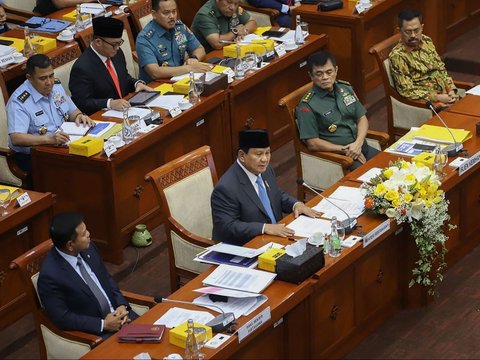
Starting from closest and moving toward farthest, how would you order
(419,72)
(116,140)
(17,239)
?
(17,239), (116,140), (419,72)

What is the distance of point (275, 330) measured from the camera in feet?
19.9

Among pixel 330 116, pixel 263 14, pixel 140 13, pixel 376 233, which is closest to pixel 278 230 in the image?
pixel 376 233

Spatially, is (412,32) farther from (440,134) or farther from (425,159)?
(425,159)

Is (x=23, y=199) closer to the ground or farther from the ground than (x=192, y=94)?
closer to the ground

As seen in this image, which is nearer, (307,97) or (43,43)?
(307,97)

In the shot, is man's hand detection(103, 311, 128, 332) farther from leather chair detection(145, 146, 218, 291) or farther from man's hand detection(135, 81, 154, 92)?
man's hand detection(135, 81, 154, 92)

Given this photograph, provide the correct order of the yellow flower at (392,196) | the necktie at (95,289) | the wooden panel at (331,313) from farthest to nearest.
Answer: the yellow flower at (392,196)
the wooden panel at (331,313)
the necktie at (95,289)

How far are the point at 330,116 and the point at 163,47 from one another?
5.81 ft

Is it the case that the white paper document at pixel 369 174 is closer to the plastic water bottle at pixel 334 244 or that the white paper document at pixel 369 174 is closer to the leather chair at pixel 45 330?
the plastic water bottle at pixel 334 244

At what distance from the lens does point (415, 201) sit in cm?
667

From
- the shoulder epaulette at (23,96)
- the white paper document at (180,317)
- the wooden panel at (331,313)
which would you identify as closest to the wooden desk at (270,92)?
the shoulder epaulette at (23,96)

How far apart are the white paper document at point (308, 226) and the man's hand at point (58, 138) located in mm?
1901

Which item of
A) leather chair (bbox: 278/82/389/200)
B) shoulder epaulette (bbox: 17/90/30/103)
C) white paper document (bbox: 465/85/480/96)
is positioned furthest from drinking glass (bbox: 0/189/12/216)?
white paper document (bbox: 465/85/480/96)

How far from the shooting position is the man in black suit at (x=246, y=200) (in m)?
6.66
